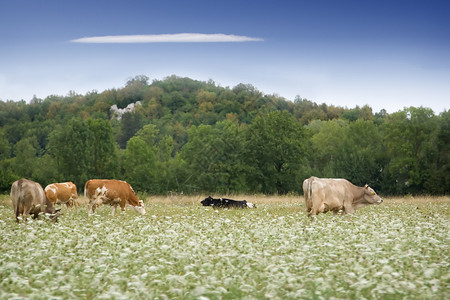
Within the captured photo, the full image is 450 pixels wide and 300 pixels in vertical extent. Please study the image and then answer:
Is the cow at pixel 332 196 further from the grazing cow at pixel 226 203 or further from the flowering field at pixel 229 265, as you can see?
the grazing cow at pixel 226 203

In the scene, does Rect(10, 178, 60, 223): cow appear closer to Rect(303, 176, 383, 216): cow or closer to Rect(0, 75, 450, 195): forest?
Rect(303, 176, 383, 216): cow

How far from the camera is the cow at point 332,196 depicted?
1975 centimetres

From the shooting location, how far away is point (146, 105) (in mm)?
158375

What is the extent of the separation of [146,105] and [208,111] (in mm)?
27295

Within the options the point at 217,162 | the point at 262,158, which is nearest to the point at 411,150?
the point at 262,158

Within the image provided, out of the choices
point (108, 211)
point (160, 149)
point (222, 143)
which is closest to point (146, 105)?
point (160, 149)

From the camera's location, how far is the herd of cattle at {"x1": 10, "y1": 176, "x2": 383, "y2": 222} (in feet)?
58.4

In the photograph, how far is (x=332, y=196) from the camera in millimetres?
20516

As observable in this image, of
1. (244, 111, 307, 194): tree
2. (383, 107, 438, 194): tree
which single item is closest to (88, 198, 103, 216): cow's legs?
(244, 111, 307, 194): tree

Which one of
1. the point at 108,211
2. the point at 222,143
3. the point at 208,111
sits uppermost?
the point at 208,111

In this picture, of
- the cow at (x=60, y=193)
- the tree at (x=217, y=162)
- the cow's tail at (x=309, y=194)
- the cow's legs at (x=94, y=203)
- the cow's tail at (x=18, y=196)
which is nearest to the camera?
the cow's tail at (x=18, y=196)

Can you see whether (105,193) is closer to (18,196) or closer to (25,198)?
(25,198)

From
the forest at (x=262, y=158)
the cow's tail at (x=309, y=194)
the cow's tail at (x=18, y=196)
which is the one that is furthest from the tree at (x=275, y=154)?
the cow's tail at (x=18, y=196)

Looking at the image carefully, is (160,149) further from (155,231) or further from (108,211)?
(155,231)
